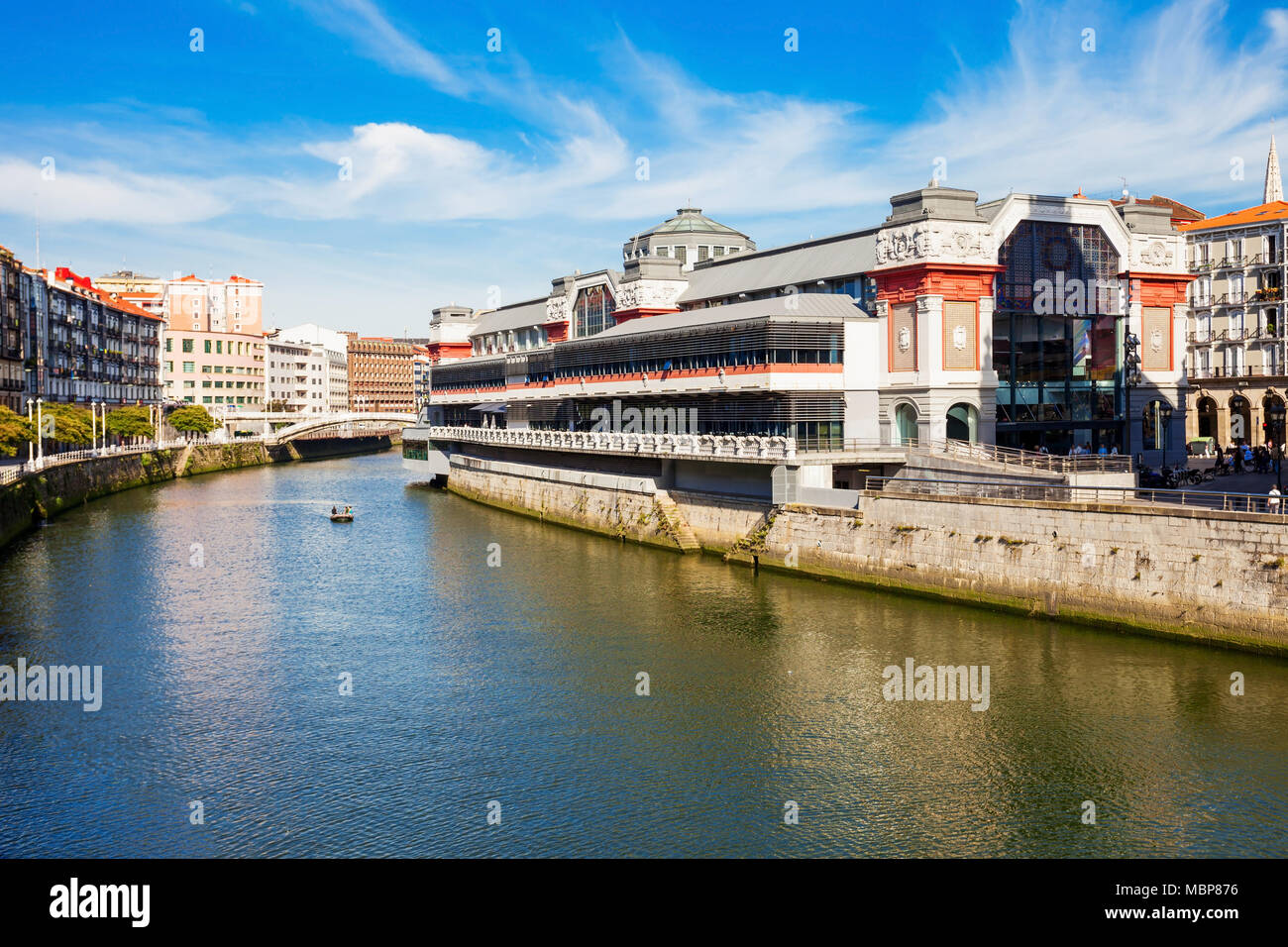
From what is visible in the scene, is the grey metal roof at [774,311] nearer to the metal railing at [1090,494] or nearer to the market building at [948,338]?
the market building at [948,338]

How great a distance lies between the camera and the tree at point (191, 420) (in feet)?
506

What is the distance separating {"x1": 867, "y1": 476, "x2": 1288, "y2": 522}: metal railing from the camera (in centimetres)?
3973

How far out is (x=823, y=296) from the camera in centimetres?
6988

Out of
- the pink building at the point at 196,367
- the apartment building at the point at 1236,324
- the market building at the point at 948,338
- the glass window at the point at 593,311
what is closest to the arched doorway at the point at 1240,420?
the apartment building at the point at 1236,324

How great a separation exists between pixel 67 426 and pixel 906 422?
77926mm

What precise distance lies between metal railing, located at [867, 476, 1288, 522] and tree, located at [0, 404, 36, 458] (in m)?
65.7

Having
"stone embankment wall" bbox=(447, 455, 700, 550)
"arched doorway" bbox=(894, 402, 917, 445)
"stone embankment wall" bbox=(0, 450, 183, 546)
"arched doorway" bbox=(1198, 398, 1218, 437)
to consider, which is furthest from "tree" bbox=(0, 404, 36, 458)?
"arched doorway" bbox=(1198, 398, 1218, 437)

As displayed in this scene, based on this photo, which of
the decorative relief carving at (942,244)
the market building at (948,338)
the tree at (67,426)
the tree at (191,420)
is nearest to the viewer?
the decorative relief carving at (942,244)

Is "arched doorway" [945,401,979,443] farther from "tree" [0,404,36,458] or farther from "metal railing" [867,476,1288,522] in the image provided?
"tree" [0,404,36,458]

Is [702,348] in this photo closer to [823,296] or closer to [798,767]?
[823,296]

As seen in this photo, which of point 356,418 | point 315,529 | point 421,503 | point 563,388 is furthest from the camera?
point 356,418

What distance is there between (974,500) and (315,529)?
50.2m

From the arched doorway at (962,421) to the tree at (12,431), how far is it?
6856 cm
